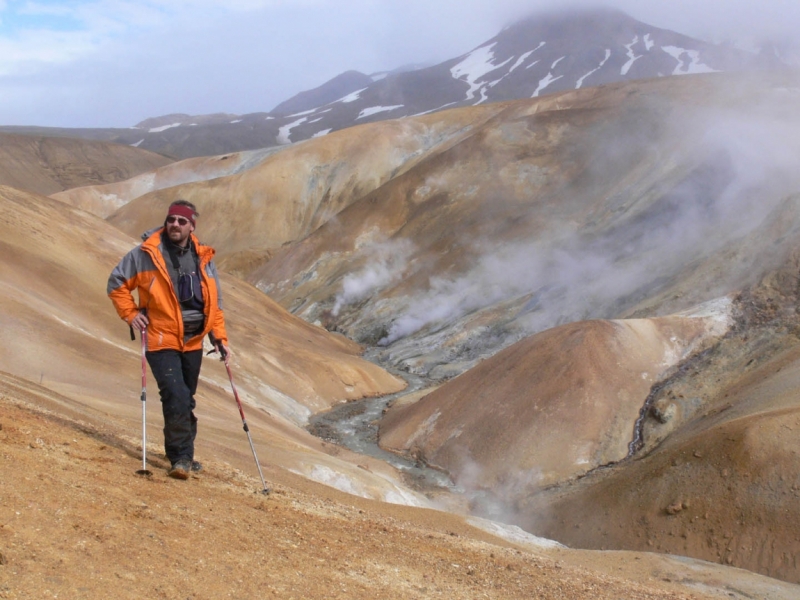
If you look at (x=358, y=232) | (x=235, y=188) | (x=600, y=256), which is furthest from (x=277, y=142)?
(x=600, y=256)

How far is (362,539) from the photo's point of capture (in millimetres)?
7547

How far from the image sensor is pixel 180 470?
7383 millimetres

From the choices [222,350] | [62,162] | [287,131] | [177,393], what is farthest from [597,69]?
[177,393]

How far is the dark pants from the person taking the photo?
24.4ft

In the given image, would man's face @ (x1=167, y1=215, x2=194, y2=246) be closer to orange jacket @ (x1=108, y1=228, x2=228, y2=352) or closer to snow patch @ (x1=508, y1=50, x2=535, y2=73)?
orange jacket @ (x1=108, y1=228, x2=228, y2=352)

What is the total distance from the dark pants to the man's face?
1.07 m

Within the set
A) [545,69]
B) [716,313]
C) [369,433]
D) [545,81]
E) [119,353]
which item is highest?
[545,69]

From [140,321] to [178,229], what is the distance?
935 mm

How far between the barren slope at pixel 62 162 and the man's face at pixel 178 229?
4728 inches

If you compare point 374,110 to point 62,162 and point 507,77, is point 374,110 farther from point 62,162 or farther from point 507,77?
point 62,162

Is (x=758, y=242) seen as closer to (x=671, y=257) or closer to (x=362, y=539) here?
(x=671, y=257)

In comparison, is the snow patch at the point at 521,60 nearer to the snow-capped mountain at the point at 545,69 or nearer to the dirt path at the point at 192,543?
the snow-capped mountain at the point at 545,69

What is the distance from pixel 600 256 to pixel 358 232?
23.5 metres

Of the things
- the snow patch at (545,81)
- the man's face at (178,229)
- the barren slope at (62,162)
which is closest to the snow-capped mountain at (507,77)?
the snow patch at (545,81)
